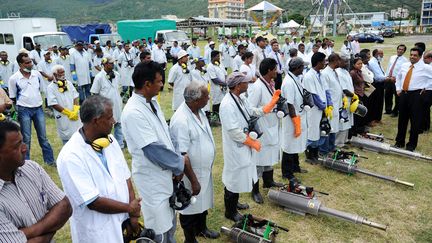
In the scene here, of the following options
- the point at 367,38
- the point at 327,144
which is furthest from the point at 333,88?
the point at 367,38

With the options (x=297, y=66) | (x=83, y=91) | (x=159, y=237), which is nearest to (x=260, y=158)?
(x=297, y=66)

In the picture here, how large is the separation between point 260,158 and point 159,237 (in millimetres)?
2218

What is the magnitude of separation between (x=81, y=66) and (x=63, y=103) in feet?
17.9

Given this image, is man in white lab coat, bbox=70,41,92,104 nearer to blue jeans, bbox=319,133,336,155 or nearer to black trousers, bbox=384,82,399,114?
blue jeans, bbox=319,133,336,155

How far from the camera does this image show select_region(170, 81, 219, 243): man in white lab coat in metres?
3.30

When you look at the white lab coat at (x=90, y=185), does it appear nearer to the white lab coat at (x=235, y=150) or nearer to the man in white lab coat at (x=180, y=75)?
the white lab coat at (x=235, y=150)

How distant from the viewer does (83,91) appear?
36.6 ft

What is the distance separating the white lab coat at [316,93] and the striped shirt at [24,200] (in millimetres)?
4371

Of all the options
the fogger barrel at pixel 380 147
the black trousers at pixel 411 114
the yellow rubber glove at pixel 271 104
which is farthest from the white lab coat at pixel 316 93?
the black trousers at pixel 411 114

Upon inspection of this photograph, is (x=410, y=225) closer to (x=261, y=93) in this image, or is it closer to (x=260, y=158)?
(x=260, y=158)

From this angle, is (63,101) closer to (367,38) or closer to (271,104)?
(271,104)

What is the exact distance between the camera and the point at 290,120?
5184 millimetres

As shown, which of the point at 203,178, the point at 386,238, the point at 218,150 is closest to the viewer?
the point at 203,178

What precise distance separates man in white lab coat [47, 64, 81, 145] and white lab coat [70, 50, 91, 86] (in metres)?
5.19
